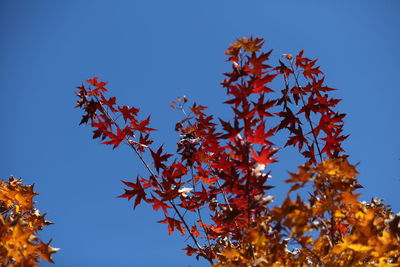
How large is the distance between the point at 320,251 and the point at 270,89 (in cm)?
149

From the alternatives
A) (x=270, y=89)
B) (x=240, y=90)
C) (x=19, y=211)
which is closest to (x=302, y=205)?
(x=240, y=90)

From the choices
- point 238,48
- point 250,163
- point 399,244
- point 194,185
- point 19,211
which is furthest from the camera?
point 194,185

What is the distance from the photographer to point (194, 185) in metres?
3.55

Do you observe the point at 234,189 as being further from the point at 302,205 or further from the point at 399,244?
the point at 399,244

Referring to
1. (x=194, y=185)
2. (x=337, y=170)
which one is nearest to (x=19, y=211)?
(x=194, y=185)

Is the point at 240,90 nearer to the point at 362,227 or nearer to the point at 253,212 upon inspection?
the point at 253,212

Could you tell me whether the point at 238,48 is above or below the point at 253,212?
above

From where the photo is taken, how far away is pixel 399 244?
2039 millimetres

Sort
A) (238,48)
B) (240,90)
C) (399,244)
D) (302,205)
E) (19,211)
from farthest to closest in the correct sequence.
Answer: (19,211), (238,48), (240,90), (399,244), (302,205)

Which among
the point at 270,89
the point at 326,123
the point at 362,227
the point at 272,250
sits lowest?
the point at 272,250

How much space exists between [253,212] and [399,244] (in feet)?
3.50

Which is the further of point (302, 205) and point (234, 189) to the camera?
point (234, 189)

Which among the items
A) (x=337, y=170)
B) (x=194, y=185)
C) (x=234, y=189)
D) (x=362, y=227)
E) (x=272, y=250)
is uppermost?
(x=194, y=185)

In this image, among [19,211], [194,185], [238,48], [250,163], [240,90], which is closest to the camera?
[250,163]
